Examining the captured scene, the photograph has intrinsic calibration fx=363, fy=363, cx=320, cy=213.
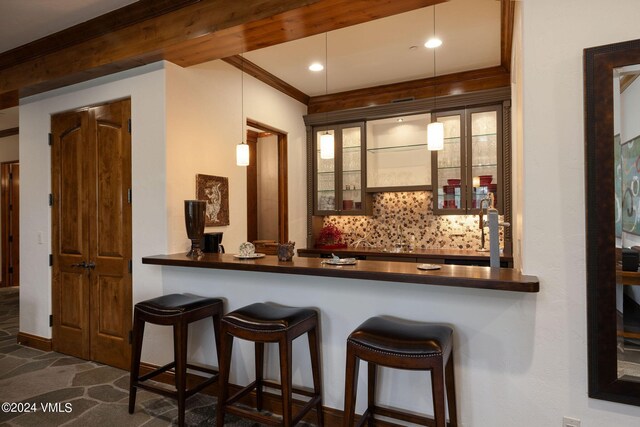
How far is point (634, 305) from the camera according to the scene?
1.65 m

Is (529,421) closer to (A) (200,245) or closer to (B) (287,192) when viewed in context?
(A) (200,245)

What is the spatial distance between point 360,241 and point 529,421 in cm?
300

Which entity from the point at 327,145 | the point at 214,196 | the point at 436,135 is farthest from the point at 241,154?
the point at 436,135

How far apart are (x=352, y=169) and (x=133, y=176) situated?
8.53 feet

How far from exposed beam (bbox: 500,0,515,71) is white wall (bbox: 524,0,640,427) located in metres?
0.76

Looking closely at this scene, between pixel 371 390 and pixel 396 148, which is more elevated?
pixel 396 148

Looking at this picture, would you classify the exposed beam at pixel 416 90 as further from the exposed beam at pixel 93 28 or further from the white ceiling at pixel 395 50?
the exposed beam at pixel 93 28

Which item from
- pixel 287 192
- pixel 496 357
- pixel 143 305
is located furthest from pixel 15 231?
pixel 496 357

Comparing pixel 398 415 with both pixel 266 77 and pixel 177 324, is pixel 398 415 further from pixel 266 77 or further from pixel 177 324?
pixel 266 77

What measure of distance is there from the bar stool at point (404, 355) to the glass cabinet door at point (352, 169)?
2.73 metres

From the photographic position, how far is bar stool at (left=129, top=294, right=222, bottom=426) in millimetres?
2332

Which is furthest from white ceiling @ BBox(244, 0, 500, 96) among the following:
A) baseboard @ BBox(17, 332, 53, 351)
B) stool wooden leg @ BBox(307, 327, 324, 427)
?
baseboard @ BBox(17, 332, 53, 351)

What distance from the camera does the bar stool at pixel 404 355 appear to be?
164 cm

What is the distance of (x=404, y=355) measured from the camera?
1.68 metres
